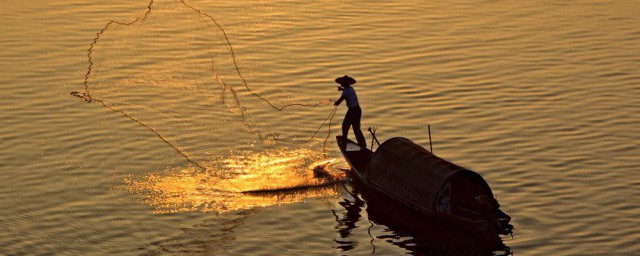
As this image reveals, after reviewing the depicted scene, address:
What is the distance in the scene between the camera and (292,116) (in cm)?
4478

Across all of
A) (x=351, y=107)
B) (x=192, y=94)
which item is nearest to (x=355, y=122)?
(x=351, y=107)

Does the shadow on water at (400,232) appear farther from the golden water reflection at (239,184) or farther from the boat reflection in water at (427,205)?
the golden water reflection at (239,184)

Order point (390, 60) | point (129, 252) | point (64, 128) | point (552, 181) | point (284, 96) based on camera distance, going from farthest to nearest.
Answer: point (390, 60)
point (284, 96)
point (64, 128)
point (552, 181)
point (129, 252)

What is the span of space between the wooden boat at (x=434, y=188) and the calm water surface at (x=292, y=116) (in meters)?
0.84

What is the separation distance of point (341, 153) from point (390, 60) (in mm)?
9083

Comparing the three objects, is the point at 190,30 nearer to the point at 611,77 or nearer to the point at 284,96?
the point at 284,96

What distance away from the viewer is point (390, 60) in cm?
4975

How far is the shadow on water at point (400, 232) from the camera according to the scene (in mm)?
34500

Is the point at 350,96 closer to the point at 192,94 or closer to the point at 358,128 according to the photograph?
the point at 358,128

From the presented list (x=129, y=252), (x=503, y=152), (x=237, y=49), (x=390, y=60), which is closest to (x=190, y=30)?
(x=237, y=49)

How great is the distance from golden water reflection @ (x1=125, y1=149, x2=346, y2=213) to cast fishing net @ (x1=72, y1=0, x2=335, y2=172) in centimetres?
94

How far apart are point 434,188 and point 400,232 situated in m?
1.44

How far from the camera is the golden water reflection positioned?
37.6m

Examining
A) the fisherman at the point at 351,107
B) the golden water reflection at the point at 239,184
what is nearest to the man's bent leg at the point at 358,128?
the fisherman at the point at 351,107
